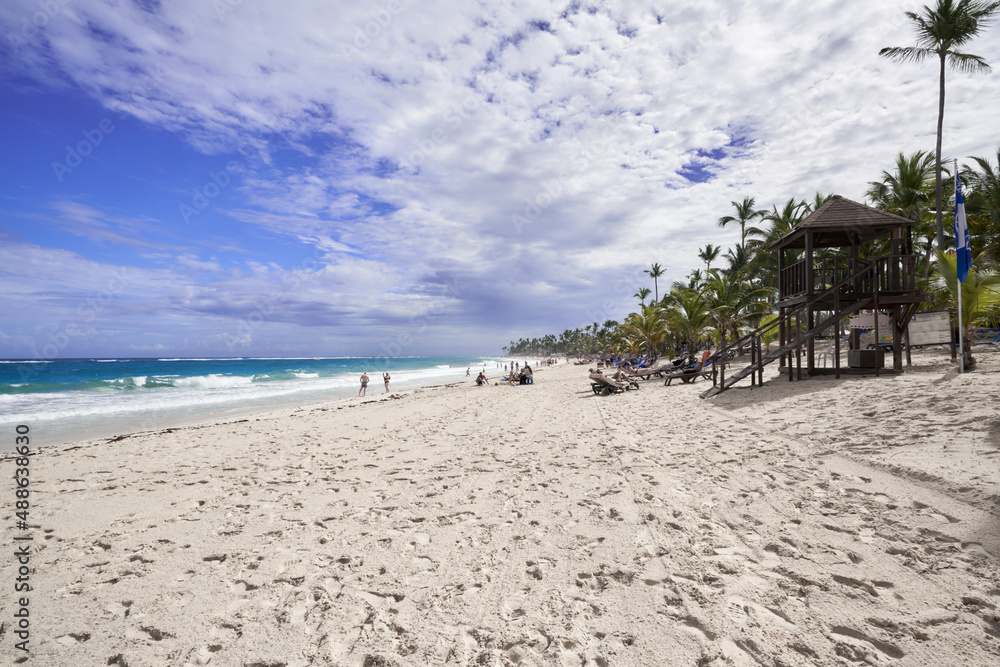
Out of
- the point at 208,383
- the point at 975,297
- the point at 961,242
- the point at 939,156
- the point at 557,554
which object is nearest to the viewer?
the point at 557,554

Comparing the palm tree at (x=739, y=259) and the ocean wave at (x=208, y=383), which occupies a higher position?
the palm tree at (x=739, y=259)

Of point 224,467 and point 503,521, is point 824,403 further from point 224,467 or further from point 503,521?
point 224,467

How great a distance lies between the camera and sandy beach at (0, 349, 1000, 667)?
2.49 m

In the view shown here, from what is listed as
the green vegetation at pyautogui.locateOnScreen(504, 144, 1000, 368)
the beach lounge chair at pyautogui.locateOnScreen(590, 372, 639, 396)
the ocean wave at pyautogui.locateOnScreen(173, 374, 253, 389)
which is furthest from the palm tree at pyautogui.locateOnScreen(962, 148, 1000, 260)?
the ocean wave at pyautogui.locateOnScreen(173, 374, 253, 389)

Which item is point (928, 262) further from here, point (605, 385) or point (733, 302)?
point (605, 385)

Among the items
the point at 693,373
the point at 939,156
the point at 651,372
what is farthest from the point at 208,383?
the point at 939,156

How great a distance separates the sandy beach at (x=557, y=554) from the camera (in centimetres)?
249

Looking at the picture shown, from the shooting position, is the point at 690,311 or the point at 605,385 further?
the point at 690,311

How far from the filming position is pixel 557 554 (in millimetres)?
3525

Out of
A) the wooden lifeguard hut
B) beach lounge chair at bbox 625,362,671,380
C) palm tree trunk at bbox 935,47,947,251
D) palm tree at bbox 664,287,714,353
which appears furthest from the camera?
palm tree at bbox 664,287,714,353

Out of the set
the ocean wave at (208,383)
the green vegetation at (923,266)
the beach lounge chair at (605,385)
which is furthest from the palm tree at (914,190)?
the ocean wave at (208,383)

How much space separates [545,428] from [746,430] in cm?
372

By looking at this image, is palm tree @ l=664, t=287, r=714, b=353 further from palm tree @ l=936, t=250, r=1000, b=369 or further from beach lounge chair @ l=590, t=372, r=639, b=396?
palm tree @ l=936, t=250, r=1000, b=369

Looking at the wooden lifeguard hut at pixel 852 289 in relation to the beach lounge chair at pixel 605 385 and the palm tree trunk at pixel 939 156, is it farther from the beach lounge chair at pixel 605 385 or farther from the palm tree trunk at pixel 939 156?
the palm tree trunk at pixel 939 156
